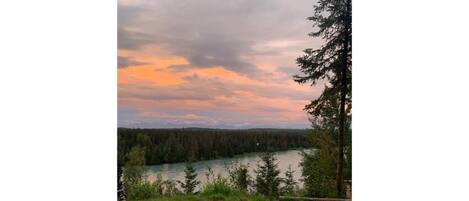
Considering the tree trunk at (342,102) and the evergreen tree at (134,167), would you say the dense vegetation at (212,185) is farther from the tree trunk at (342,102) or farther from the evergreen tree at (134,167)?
the tree trunk at (342,102)

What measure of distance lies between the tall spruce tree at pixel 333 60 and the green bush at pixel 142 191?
1.73 metres

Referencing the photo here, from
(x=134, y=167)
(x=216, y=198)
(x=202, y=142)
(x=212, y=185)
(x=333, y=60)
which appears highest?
(x=333, y=60)

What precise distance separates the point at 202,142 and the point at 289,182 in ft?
2.96

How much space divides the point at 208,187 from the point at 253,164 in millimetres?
483

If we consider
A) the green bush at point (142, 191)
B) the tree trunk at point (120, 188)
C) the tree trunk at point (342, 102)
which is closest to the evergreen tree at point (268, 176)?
the tree trunk at point (342, 102)

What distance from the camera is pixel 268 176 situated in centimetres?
545

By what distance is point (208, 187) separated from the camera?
5.56 metres

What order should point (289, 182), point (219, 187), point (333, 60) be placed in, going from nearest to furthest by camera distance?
point (333, 60) < point (289, 182) < point (219, 187)

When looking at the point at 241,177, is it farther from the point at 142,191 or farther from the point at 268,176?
the point at 142,191

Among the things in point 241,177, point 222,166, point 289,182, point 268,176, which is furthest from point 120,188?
point 289,182

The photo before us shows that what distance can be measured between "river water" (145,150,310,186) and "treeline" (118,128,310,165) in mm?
49
